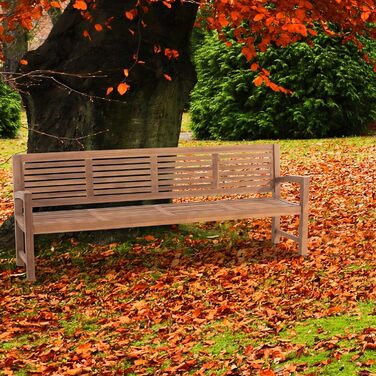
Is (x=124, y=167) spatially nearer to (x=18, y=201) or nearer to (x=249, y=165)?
(x=18, y=201)

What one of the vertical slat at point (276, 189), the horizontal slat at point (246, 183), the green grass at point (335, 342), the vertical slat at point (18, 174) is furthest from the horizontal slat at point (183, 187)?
the green grass at point (335, 342)

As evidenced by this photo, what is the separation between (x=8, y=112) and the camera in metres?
18.7

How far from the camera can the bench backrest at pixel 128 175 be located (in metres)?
6.82

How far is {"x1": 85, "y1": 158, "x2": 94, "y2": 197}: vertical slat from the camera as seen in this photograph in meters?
6.98

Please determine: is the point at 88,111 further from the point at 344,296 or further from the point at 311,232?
the point at 344,296

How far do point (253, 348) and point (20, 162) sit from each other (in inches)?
117

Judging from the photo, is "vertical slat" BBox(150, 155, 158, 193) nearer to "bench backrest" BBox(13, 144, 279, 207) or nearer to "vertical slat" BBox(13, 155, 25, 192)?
"bench backrest" BBox(13, 144, 279, 207)

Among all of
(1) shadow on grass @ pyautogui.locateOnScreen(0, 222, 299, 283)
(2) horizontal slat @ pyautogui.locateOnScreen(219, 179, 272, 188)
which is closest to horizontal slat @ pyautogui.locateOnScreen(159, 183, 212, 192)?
(2) horizontal slat @ pyautogui.locateOnScreen(219, 179, 272, 188)

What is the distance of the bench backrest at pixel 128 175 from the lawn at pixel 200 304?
0.57m

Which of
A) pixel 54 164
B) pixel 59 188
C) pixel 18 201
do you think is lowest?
pixel 18 201

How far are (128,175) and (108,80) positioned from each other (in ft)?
3.17

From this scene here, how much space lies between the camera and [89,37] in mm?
7008

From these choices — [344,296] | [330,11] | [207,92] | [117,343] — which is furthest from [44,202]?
[207,92]

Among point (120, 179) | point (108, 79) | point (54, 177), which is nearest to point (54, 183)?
point (54, 177)
